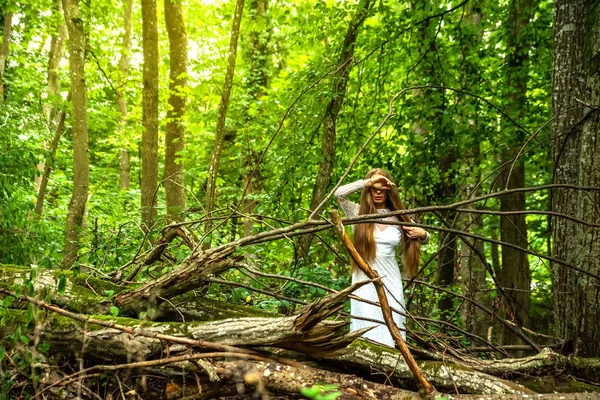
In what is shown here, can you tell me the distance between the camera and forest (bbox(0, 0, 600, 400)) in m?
2.79

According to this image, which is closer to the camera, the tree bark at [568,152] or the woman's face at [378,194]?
the tree bark at [568,152]

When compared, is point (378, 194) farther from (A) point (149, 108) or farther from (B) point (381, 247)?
(A) point (149, 108)

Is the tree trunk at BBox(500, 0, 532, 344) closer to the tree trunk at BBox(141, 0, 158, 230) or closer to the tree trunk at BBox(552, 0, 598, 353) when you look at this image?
the tree trunk at BBox(552, 0, 598, 353)

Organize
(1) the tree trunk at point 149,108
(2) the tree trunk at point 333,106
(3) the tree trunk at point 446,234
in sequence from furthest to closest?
(1) the tree trunk at point 149,108 → (2) the tree trunk at point 333,106 → (3) the tree trunk at point 446,234

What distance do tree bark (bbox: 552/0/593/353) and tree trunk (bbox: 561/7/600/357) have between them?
0.05 feet

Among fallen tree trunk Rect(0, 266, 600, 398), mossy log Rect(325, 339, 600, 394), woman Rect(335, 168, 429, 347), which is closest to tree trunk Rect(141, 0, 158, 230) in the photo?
woman Rect(335, 168, 429, 347)

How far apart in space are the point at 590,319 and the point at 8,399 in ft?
13.2

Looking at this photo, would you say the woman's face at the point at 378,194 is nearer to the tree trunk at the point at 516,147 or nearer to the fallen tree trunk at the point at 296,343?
the fallen tree trunk at the point at 296,343

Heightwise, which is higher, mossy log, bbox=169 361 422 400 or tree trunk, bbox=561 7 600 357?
tree trunk, bbox=561 7 600 357

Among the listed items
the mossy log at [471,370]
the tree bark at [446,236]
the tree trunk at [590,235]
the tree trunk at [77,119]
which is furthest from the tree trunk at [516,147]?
the tree trunk at [77,119]

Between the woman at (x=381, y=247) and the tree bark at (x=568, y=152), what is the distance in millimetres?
1186

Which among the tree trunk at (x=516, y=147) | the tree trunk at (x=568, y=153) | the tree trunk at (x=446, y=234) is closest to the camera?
the tree trunk at (x=568, y=153)

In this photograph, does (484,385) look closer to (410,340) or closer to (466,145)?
(410,340)

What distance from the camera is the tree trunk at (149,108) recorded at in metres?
8.40
